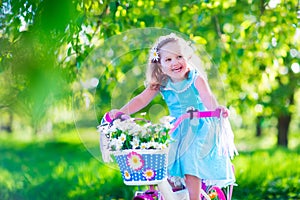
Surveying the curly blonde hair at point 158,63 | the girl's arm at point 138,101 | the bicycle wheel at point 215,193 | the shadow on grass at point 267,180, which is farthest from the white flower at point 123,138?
the shadow on grass at point 267,180

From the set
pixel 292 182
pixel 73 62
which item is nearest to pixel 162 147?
pixel 73 62

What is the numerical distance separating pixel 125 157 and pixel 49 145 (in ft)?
36.2

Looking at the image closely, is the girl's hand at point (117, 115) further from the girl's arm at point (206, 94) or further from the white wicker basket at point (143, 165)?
the girl's arm at point (206, 94)

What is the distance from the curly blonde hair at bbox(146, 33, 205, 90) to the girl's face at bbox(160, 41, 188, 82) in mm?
23

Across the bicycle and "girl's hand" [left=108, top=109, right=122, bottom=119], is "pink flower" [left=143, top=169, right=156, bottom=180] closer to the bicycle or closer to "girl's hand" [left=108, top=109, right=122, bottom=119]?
the bicycle

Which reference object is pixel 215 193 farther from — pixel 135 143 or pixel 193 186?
pixel 135 143

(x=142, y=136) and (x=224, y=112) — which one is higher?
(x=224, y=112)

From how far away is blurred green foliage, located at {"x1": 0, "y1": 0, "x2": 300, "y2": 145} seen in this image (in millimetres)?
1967

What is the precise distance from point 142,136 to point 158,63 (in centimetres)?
48

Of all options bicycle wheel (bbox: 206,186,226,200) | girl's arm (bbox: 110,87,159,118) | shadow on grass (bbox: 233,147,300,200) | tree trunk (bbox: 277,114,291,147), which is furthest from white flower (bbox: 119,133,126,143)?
tree trunk (bbox: 277,114,291,147)

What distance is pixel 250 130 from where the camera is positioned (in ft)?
70.4

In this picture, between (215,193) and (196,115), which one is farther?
(215,193)

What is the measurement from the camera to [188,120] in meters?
2.89

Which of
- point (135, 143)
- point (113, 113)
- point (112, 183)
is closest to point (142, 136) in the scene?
point (135, 143)
